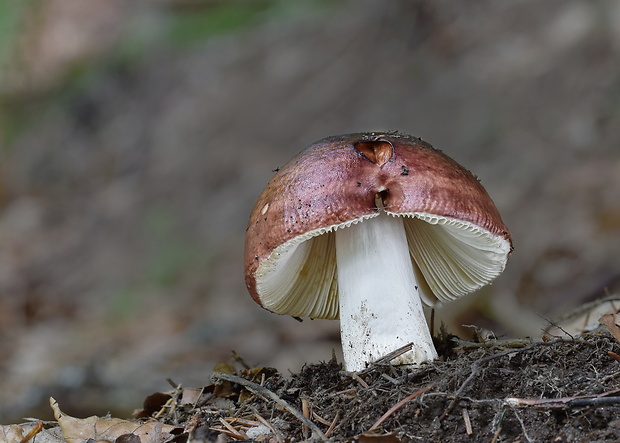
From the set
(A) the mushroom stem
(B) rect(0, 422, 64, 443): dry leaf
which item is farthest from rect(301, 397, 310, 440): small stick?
(B) rect(0, 422, 64, 443): dry leaf

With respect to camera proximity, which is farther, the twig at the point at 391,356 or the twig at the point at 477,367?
the twig at the point at 391,356

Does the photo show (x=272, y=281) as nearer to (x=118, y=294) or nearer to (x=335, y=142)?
(x=335, y=142)

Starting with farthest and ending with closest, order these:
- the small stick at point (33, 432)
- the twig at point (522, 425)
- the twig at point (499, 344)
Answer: the twig at point (499, 344) → the small stick at point (33, 432) → the twig at point (522, 425)

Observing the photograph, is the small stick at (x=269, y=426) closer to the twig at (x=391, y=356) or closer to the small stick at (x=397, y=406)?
the small stick at (x=397, y=406)

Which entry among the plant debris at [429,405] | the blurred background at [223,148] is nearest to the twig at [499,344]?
the plant debris at [429,405]

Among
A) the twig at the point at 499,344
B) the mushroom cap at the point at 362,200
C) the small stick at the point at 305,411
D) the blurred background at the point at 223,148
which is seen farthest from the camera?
the blurred background at the point at 223,148

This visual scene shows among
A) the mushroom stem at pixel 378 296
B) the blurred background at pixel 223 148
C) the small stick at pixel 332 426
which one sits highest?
the blurred background at pixel 223 148

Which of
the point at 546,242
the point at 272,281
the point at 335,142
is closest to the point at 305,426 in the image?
the point at 272,281

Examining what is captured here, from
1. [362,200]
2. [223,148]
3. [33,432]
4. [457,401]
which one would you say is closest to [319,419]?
[457,401]
